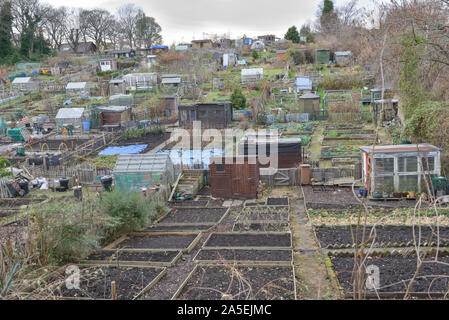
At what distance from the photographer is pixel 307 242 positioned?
39.6ft

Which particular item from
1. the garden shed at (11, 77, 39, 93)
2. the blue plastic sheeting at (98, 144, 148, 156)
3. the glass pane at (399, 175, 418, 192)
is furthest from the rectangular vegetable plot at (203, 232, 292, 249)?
the garden shed at (11, 77, 39, 93)

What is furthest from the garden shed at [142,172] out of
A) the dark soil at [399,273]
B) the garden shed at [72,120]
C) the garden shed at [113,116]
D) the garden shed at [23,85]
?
the garden shed at [23,85]

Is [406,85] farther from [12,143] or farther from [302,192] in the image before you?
[12,143]

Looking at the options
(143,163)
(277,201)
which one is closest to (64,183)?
(143,163)

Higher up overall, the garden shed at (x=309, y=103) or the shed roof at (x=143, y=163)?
the garden shed at (x=309, y=103)

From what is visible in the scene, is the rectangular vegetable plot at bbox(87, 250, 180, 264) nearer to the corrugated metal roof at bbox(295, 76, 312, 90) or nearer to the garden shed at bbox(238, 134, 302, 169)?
the garden shed at bbox(238, 134, 302, 169)

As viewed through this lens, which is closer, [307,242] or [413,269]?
[413,269]

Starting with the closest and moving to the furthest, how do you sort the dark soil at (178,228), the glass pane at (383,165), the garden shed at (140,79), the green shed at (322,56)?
the dark soil at (178,228) → the glass pane at (383,165) → the garden shed at (140,79) → the green shed at (322,56)

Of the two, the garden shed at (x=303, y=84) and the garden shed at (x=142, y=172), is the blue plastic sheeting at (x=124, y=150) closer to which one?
the garden shed at (x=142, y=172)

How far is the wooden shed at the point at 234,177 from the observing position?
56.6 feet

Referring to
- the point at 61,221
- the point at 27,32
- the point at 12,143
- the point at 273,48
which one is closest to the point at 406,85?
the point at 61,221

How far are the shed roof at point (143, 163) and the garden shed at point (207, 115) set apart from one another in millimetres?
14221

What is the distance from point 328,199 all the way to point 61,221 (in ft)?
33.5

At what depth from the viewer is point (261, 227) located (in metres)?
13.5
